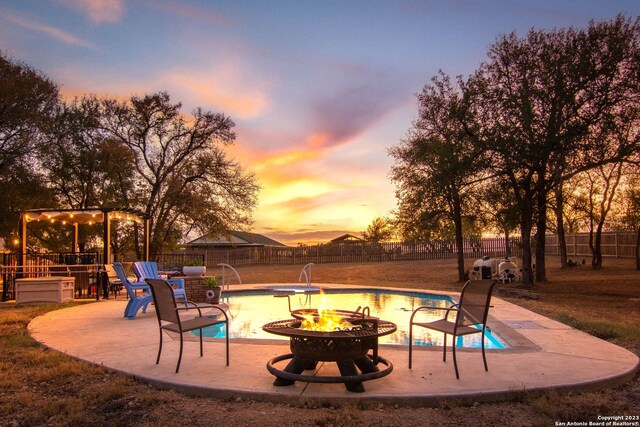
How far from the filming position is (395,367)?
442 cm

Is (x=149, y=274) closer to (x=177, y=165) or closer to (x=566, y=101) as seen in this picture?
(x=566, y=101)

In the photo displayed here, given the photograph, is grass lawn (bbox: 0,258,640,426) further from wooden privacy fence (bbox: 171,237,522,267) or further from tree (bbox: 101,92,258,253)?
wooden privacy fence (bbox: 171,237,522,267)

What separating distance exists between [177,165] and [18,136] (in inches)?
291

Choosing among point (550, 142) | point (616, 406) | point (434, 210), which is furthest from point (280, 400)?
point (434, 210)

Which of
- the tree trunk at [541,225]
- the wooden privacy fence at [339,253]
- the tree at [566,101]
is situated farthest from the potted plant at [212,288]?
the wooden privacy fence at [339,253]

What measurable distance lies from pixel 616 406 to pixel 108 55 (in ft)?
38.6

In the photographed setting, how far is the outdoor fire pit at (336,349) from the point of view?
3688 millimetres

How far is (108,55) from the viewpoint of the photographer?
11203 mm

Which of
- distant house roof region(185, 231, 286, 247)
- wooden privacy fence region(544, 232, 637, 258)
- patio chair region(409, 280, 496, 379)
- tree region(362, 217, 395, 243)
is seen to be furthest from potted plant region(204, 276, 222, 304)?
Answer: tree region(362, 217, 395, 243)

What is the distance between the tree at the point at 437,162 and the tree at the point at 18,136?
13.7 meters

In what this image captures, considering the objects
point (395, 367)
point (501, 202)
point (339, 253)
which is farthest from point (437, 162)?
point (339, 253)

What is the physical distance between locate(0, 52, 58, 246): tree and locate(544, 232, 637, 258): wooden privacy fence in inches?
1070

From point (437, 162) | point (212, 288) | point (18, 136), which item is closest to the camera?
point (212, 288)

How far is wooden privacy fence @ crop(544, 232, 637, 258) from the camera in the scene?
78.6ft
